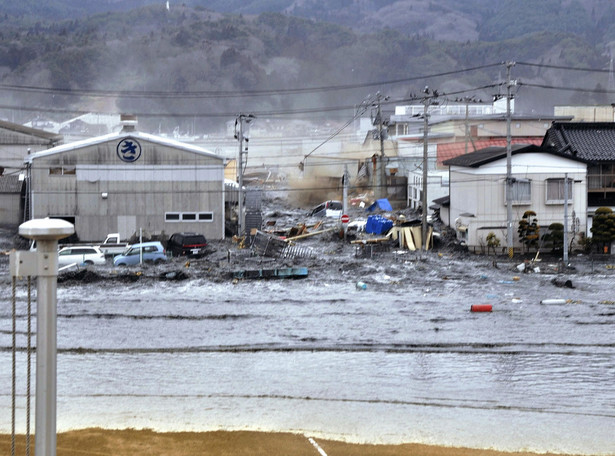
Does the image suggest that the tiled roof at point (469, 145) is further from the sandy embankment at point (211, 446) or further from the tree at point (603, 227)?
the sandy embankment at point (211, 446)

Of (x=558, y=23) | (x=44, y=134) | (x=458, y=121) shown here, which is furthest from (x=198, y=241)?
(x=558, y=23)

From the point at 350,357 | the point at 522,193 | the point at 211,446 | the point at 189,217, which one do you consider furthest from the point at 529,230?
the point at 211,446

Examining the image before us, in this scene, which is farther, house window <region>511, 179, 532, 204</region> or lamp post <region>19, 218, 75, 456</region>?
house window <region>511, 179, 532, 204</region>

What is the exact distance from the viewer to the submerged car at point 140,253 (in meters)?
20.9

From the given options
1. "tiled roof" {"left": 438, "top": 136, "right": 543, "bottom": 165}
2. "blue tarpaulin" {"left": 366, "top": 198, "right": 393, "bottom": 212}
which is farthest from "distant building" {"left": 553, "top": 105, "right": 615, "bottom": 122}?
"blue tarpaulin" {"left": 366, "top": 198, "right": 393, "bottom": 212}

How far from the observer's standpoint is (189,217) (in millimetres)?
23984

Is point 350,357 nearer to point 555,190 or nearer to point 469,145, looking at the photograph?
point 555,190

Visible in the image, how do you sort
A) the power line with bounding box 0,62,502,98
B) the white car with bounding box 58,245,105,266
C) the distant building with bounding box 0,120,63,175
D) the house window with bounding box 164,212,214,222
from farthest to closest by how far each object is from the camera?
the power line with bounding box 0,62,502,98, the distant building with bounding box 0,120,63,175, the house window with bounding box 164,212,214,222, the white car with bounding box 58,245,105,266

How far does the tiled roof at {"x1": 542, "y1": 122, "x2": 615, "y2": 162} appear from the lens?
24.0 m

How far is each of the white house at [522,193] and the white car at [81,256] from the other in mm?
9554

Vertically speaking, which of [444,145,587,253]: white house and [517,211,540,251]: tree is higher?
[444,145,587,253]: white house

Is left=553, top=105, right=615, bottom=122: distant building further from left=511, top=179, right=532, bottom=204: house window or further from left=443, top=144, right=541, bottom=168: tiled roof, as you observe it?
left=511, top=179, right=532, bottom=204: house window

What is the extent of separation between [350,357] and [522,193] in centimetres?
1111

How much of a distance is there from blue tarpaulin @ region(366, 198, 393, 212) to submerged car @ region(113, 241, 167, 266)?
11683mm
